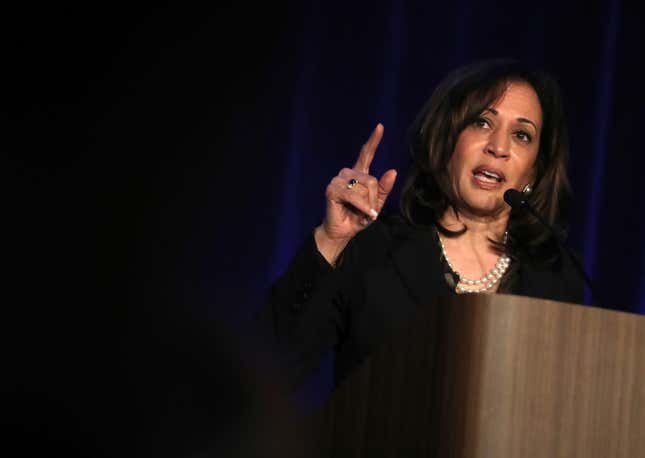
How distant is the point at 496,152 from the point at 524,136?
0.36 feet

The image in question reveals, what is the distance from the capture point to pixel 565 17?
2.38m

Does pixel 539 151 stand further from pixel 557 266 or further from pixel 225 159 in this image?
pixel 225 159

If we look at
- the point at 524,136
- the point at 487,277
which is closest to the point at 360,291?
the point at 487,277

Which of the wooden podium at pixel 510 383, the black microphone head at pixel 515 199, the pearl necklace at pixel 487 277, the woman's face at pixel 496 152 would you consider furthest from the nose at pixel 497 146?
the wooden podium at pixel 510 383

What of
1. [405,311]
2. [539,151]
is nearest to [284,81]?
[539,151]

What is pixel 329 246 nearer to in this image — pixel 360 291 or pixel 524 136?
pixel 360 291

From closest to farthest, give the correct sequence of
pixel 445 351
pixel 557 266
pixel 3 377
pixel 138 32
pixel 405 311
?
1. pixel 445 351
2. pixel 3 377
3. pixel 405 311
4. pixel 557 266
5. pixel 138 32

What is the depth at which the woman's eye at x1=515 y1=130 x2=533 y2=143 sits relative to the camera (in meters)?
1.75

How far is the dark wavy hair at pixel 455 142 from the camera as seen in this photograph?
1.75 m

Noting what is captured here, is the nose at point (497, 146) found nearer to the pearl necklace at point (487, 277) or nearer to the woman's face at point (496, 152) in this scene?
the woman's face at point (496, 152)

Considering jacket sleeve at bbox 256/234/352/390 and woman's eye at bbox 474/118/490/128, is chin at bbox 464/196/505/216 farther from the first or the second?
jacket sleeve at bbox 256/234/352/390

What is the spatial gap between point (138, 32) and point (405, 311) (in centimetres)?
118

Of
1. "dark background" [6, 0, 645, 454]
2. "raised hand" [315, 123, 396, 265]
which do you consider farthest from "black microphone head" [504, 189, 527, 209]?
"dark background" [6, 0, 645, 454]

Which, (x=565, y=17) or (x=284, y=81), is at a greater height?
(x=565, y=17)
